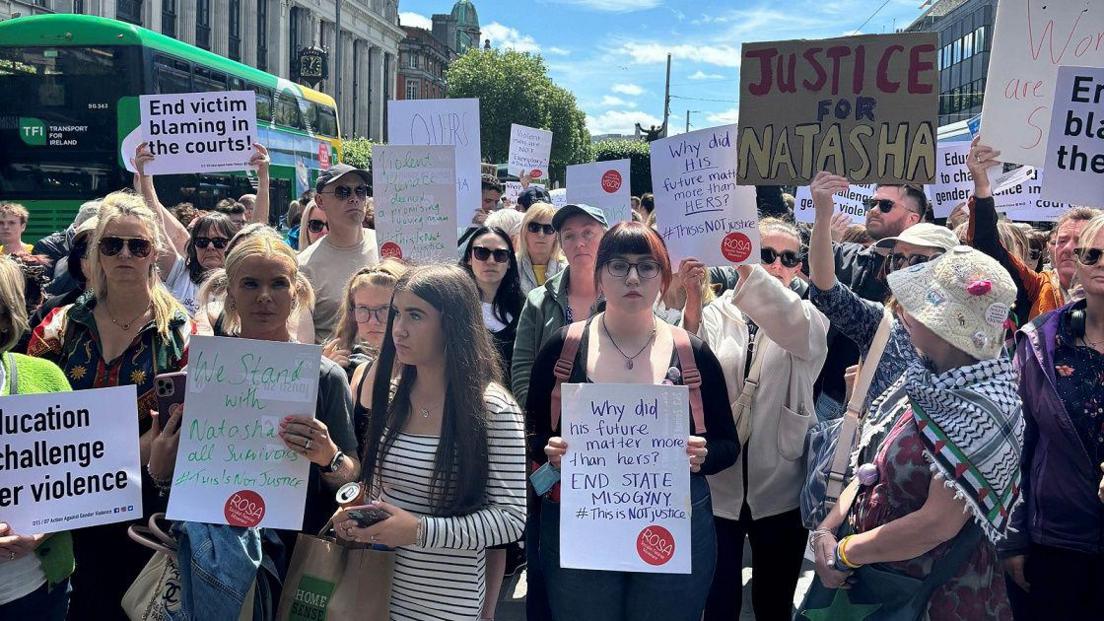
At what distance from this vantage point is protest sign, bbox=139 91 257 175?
584cm

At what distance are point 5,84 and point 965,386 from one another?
13727 millimetres

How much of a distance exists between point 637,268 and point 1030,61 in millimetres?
2110

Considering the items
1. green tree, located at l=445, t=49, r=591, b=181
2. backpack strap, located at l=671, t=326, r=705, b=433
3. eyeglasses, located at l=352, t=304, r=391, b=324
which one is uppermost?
green tree, located at l=445, t=49, r=591, b=181

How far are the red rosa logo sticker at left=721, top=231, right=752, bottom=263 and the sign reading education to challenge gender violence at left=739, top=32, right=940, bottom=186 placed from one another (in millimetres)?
221

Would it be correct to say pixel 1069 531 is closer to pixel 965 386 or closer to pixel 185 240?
pixel 965 386

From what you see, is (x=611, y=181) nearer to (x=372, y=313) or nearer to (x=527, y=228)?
(x=527, y=228)

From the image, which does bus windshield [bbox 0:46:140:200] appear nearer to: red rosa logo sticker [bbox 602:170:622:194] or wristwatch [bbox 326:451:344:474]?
red rosa logo sticker [bbox 602:170:622:194]

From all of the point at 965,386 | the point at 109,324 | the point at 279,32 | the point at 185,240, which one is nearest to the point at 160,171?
the point at 185,240

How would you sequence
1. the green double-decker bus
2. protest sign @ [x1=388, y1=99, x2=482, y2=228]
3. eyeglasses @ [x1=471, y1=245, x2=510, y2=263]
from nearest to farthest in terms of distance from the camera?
eyeglasses @ [x1=471, y1=245, x2=510, y2=263], protest sign @ [x1=388, y1=99, x2=482, y2=228], the green double-decker bus

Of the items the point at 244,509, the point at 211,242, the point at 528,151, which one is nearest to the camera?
the point at 244,509

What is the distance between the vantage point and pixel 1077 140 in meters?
3.61

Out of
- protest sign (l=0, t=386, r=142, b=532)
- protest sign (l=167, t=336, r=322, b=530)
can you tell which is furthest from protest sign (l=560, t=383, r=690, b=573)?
protest sign (l=0, t=386, r=142, b=532)

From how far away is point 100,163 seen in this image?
504 inches

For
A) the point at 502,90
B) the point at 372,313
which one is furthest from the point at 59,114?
the point at 502,90
